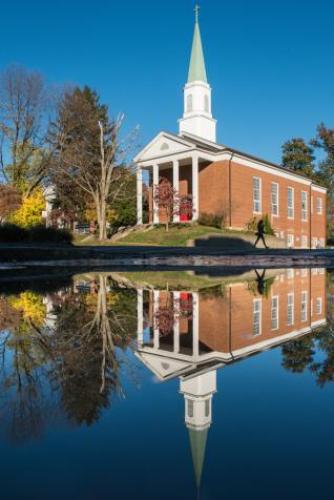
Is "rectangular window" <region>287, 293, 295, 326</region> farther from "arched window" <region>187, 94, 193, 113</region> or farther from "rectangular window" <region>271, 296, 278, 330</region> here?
"arched window" <region>187, 94, 193, 113</region>

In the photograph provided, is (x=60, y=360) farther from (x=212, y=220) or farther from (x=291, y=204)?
(x=291, y=204)

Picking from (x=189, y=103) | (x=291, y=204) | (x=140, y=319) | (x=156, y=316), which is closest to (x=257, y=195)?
(x=291, y=204)

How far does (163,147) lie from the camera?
39.2m

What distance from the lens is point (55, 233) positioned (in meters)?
24.4

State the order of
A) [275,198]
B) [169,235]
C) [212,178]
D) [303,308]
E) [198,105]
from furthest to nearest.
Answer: [198,105] → [275,198] → [212,178] → [169,235] → [303,308]

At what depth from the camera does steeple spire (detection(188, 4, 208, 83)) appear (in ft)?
152

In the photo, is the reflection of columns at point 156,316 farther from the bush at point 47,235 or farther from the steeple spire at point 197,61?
the steeple spire at point 197,61

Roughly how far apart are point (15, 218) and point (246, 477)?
123ft

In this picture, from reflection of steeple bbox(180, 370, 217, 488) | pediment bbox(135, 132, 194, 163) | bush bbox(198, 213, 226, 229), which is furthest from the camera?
pediment bbox(135, 132, 194, 163)

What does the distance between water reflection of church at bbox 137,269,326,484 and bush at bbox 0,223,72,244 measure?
17915mm

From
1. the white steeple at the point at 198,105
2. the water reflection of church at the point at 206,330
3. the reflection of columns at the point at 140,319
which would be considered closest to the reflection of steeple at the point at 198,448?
the water reflection of church at the point at 206,330

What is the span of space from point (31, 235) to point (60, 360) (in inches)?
878

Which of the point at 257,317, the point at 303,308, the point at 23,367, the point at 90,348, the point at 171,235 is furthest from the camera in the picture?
the point at 171,235

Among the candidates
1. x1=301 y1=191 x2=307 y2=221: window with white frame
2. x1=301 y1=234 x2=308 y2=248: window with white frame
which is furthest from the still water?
x1=301 y1=191 x2=307 y2=221: window with white frame
